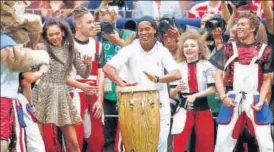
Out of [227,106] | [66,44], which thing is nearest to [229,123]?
[227,106]

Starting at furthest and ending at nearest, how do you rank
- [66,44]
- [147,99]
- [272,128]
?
[272,128]
[66,44]
[147,99]

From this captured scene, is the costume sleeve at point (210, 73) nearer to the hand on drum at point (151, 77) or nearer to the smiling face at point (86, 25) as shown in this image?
the hand on drum at point (151, 77)

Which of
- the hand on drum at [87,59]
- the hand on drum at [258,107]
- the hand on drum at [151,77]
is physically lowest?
the hand on drum at [258,107]

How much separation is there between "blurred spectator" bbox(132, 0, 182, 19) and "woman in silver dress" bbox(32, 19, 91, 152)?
6.78 ft

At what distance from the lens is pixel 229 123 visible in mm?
10844

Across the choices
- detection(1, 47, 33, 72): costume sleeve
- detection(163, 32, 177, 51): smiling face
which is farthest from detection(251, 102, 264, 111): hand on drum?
detection(1, 47, 33, 72): costume sleeve

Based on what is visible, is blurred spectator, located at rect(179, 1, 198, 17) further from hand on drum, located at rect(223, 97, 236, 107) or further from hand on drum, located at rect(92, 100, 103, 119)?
hand on drum, located at rect(223, 97, 236, 107)

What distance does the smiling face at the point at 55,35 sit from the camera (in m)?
11.0

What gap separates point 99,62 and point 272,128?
2.03 metres

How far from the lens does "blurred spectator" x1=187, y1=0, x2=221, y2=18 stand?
507 inches

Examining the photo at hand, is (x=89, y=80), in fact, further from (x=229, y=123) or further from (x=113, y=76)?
(x=229, y=123)

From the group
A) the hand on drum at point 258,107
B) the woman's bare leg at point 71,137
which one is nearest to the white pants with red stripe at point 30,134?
the woman's bare leg at point 71,137

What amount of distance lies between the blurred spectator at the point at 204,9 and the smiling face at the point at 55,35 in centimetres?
235

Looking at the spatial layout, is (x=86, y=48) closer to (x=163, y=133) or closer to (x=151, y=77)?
(x=151, y=77)
